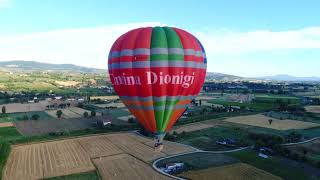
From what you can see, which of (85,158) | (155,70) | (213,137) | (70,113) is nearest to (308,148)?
(213,137)

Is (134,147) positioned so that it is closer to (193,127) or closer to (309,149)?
(193,127)

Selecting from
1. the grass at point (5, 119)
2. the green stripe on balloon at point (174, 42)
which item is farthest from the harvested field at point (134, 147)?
the grass at point (5, 119)

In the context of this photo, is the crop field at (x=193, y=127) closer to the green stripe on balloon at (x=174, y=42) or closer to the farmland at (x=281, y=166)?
the farmland at (x=281, y=166)

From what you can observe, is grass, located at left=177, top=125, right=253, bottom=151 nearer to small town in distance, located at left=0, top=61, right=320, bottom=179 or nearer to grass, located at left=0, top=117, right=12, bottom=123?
small town in distance, located at left=0, top=61, right=320, bottom=179

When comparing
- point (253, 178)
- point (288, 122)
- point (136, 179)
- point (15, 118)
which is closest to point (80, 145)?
point (136, 179)

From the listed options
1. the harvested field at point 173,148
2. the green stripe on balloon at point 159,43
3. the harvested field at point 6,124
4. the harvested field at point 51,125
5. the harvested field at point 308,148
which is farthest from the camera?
the harvested field at point 6,124

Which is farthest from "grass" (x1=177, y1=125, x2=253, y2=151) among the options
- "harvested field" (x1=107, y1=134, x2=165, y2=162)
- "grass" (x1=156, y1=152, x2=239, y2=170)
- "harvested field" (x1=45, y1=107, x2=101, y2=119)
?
"harvested field" (x1=45, y1=107, x2=101, y2=119)
